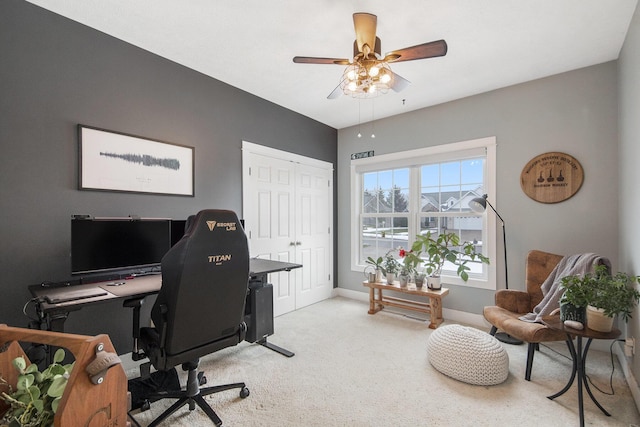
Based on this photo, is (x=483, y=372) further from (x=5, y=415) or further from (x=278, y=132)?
(x=278, y=132)

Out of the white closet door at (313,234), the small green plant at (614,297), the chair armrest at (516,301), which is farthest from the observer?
the white closet door at (313,234)

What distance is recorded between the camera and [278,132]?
379 centimetres

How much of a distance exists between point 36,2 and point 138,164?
120 centimetres

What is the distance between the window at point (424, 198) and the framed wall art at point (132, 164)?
2542 millimetres

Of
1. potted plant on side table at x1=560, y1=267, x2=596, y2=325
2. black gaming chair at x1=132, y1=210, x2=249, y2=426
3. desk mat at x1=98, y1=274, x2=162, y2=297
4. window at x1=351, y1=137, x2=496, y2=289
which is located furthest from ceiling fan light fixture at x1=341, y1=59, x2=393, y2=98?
desk mat at x1=98, y1=274, x2=162, y2=297

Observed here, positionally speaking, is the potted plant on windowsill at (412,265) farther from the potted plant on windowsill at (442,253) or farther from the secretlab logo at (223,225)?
the secretlab logo at (223,225)

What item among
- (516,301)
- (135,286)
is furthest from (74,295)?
(516,301)

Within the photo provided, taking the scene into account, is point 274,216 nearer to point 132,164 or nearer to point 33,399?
point 132,164

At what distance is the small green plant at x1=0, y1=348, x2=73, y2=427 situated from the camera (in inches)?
29.5

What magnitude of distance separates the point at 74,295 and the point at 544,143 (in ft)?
13.7

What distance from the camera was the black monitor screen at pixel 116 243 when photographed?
2.03 meters

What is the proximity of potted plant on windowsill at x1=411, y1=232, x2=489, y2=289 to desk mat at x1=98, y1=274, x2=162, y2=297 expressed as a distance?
2699mm

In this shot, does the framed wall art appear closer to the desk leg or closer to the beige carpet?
the beige carpet

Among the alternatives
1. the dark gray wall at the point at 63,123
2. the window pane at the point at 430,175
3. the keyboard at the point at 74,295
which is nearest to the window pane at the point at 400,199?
the window pane at the point at 430,175
